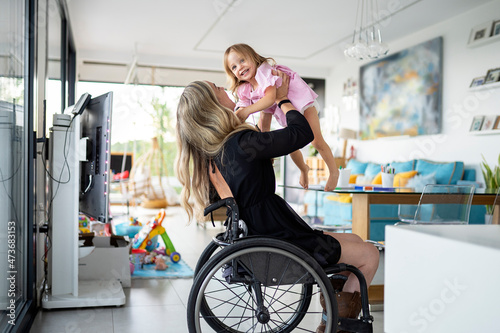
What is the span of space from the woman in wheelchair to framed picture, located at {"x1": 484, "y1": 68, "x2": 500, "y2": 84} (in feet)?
13.5

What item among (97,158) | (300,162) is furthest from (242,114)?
(97,158)

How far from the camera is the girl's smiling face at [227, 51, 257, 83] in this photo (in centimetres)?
192

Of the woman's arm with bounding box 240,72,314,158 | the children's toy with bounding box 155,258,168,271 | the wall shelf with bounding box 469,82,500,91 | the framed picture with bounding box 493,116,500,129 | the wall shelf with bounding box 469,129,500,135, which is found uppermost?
the wall shelf with bounding box 469,82,500,91

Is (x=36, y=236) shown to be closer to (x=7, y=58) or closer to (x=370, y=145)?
(x=7, y=58)

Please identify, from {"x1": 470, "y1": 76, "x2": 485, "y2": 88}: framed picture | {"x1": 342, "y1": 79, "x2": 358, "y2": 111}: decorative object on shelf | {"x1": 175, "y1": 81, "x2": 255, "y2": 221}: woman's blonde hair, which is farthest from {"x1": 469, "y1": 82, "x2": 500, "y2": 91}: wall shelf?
{"x1": 175, "y1": 81, "x2": 255, "y2": 221}: woman's blonde hair

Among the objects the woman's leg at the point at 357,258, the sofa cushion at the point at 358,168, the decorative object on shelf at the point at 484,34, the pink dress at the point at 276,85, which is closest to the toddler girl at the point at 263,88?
the pink dress at the point at 276,85

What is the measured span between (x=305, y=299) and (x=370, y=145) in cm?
594

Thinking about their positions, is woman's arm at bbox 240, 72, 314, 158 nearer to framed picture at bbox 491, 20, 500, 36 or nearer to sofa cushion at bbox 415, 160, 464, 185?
sofa cushion at bbox 415, 160, 464, 185

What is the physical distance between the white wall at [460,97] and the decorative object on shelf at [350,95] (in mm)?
1287

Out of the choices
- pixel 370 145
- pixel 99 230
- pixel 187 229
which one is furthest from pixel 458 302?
pixel 370 145

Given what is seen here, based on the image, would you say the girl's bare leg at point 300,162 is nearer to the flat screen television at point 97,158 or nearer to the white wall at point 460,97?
the flat screen television at point 97,158

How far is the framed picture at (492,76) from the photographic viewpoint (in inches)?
202

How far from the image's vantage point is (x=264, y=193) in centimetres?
175

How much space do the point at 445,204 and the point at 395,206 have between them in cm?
196
